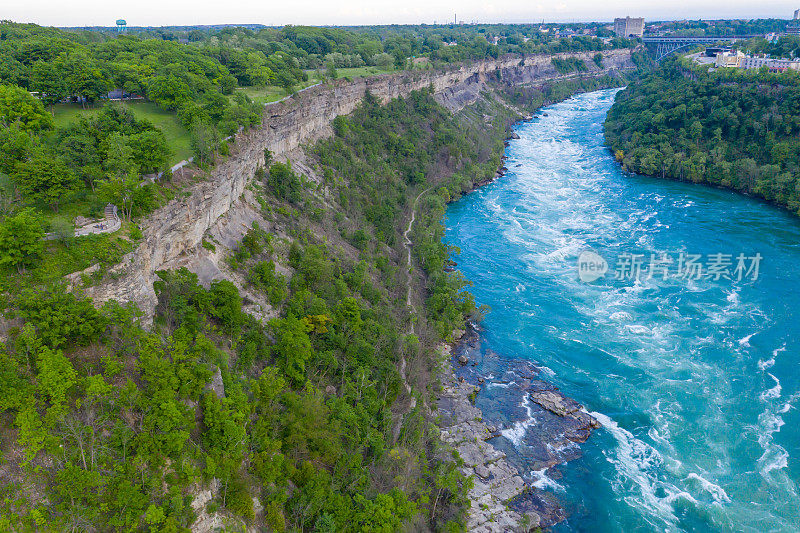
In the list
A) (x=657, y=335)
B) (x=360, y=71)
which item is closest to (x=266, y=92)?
(x=360, y=71)

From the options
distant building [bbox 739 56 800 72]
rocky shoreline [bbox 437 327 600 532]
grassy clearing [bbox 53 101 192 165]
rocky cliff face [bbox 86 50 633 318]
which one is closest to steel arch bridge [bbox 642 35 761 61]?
distant building [bbox 739 56 800 72]

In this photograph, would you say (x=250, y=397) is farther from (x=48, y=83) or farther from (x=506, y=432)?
(x=48, y=83)

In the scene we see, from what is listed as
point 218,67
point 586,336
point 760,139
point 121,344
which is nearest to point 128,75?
point 218,67

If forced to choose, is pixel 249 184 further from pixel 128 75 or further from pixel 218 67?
pixel 218 67

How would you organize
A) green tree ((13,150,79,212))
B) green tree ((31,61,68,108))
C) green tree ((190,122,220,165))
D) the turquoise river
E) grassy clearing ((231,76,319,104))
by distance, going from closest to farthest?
green tree ((13,150,79,212)) < the turquoise river < green tree ((190,122,220,165)) < green tree ((31,61,68,108)) < grassy clearing ((231,76,319,104))

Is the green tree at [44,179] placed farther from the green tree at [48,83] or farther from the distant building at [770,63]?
the distant building at [770,63]

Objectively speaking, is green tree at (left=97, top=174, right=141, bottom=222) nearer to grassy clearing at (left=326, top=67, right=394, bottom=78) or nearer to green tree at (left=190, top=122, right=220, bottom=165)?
green tree at (left=190, top=122, right=220, bottom=165)
